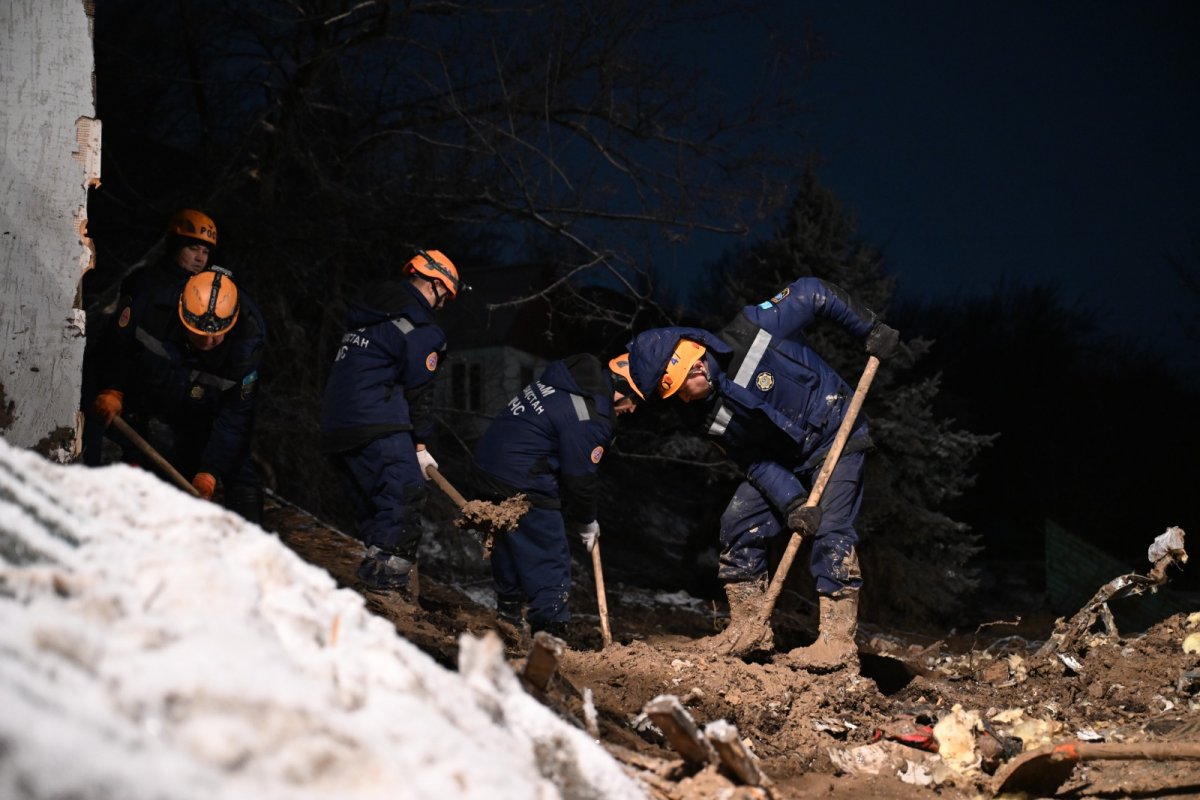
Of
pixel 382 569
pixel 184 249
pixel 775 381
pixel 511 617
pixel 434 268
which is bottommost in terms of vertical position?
pixel 511 617

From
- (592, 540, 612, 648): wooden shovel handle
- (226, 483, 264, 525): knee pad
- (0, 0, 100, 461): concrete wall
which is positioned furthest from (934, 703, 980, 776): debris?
(226, 483, 264, 525): knee pad

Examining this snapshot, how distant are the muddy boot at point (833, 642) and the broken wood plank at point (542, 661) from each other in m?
2.48

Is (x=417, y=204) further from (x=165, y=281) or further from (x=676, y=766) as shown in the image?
(x=676, y=766)

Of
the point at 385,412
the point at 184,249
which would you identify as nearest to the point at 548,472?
the point at 385,412

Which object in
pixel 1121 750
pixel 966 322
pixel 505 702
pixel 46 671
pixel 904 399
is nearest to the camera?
pixel 46 671

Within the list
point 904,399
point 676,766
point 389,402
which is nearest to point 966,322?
point 904,399

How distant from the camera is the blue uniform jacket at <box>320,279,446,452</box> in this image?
5684 millimetres

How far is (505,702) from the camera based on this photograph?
2357 mm

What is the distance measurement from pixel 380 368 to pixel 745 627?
7.92 feet

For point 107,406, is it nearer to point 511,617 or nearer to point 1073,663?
point 511,617

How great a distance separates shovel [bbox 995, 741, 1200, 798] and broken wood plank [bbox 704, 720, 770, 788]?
1182 mm

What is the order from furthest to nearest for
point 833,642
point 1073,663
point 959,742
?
point 833,642 → point 1073,663 → point 959,742

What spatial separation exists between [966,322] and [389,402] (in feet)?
90.0

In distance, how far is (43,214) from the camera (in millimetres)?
3885
